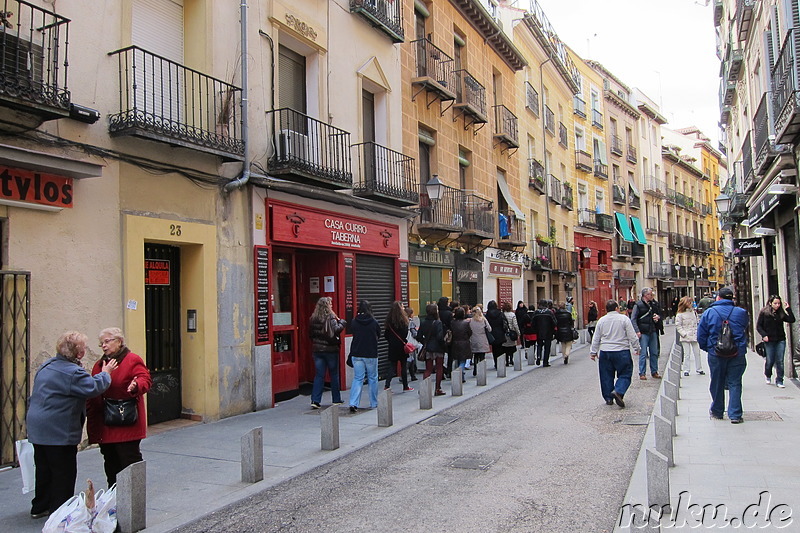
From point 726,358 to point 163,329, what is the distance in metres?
7.75

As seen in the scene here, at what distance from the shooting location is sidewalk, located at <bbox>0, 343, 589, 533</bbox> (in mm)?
5504

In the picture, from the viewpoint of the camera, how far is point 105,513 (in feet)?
15.7

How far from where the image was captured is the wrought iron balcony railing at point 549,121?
2786 cm

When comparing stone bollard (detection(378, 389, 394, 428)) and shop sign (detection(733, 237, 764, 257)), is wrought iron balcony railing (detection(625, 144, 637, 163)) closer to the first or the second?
shop sign (detection(733, 237, 764, 257))

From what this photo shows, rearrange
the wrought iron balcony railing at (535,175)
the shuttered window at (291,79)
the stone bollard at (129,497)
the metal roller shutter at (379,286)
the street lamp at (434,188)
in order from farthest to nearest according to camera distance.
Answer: the wrought iron balcony railing at (535,175), the street lamp at (434,188), the metal roller shutter at (379,286), the shuttered window at (291,79), the stone bollard at (129,497)

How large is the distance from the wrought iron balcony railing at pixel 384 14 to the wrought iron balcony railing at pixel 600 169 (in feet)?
69.9

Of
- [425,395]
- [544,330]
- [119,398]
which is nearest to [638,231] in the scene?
[544,330]

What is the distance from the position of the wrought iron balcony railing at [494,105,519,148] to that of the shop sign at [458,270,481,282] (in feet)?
16.6

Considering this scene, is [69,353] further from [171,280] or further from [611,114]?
[611,114]

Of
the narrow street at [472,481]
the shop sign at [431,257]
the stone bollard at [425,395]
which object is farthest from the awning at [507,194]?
the narrow street at [472,481]

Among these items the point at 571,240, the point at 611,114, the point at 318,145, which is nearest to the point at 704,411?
the point at 318,145

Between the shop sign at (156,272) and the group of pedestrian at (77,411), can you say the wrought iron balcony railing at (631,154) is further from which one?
the group of pedestrian at (77,411)

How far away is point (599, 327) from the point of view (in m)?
10.1

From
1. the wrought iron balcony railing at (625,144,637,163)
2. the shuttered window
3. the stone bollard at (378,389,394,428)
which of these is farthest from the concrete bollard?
the wrought iron balcony railing at (625,144,637,163)
